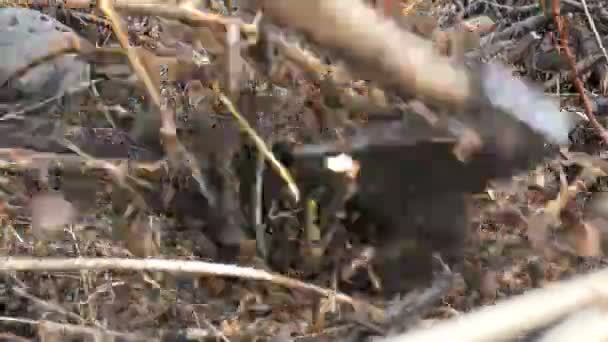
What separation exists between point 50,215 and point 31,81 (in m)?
0.46

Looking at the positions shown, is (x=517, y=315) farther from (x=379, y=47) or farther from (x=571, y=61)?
(x=571, y=61)

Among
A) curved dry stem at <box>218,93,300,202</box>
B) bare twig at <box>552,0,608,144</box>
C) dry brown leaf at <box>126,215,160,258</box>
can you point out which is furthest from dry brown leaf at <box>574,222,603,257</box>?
dry brown leaf at <box>126,215,160,258</box>

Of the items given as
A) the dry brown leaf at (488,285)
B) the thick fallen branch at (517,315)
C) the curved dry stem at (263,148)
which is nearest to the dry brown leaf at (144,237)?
the curved dry stem at (263,148)

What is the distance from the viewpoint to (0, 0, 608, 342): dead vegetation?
4.84 ft

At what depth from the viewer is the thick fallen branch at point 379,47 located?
2.27 ft

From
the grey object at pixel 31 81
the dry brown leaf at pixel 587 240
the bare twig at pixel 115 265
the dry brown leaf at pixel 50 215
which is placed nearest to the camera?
the bare twig at pixel 115 265

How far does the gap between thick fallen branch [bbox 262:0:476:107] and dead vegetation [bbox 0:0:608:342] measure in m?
0.37

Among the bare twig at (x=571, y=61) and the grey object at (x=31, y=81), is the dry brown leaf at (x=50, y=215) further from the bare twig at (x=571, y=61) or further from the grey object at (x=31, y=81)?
the bare twig at (x=571, y=61)

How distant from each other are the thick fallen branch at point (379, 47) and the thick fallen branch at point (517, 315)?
0.77 feet

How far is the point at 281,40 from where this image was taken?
1049 mm

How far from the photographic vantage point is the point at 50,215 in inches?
79.6

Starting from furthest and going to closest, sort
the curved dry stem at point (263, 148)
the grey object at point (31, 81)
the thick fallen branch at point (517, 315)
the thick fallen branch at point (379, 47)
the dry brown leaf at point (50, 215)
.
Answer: the grey object at point (31, 81)
the dry brown leaf at point (50, 215)
the curved dry stem at point (263, 148)
the thick fallen branch at point (379, 47)
the thick fallen branch at point (517, 315)

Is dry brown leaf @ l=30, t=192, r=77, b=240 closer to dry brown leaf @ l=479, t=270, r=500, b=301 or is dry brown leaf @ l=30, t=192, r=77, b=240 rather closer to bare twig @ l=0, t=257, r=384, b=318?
bare twig @ l=0, t=257, r=384, b=318

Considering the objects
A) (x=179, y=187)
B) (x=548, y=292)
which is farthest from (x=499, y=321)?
(x=179, y=187)
